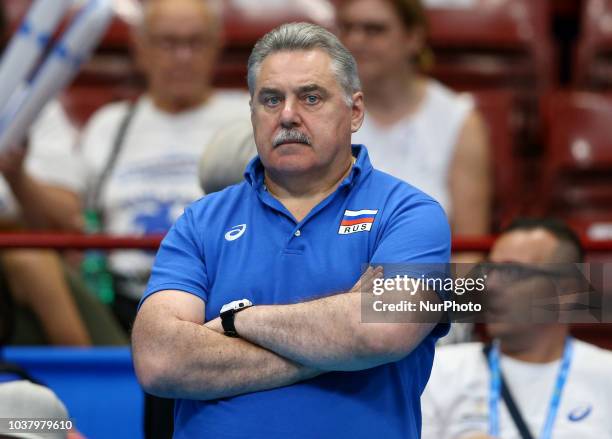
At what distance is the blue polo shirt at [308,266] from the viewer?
2021 mm

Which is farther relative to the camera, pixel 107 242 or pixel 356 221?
pixel 107 242

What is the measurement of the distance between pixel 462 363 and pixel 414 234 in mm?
868

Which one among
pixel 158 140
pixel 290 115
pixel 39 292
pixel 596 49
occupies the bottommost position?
pixel 39 292

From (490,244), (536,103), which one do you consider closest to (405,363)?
(490,244)

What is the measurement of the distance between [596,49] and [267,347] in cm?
331

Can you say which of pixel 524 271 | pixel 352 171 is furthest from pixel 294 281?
pixel 524 271

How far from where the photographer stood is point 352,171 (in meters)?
2.23

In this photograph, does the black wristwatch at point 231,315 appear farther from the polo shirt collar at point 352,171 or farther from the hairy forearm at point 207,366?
the polo shirt collar at point 352,171

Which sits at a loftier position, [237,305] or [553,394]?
[237,305]

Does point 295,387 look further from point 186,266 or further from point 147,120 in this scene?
point 147,120

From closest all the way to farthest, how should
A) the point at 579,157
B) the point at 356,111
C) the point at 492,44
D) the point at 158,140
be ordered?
1. the point at 356,111
2. the point at 158,140
3. the point at 579,157
4. the point at 492,44

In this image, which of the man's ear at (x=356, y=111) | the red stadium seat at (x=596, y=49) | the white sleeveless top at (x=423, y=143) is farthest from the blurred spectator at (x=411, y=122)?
the man's ear at (x=356, y=111)

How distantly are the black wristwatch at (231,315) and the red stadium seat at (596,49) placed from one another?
3264mm

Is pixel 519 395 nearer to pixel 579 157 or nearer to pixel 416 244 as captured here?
pixel 416 244
